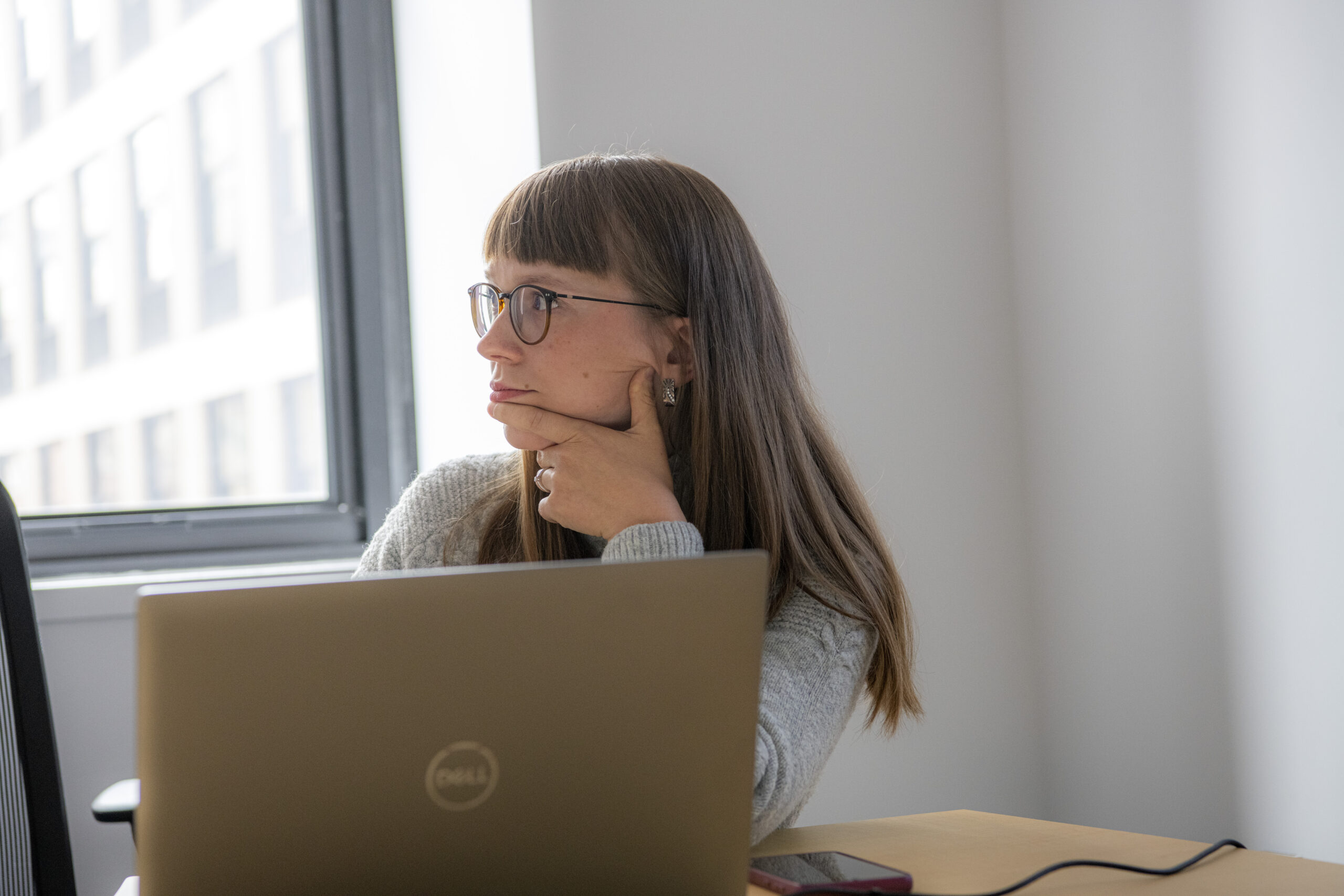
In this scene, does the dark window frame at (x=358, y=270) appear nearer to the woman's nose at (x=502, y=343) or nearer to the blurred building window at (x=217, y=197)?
the blurred building window at (x=217, y=197)

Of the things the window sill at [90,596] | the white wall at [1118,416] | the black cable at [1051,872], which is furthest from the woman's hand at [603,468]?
the white wall at [1118,416]

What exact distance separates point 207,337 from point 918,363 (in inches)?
51.3

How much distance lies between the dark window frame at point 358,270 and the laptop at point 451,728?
1512 mm

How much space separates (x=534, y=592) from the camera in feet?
1.88

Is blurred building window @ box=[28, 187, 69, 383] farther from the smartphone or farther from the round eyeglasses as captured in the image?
the smartphone

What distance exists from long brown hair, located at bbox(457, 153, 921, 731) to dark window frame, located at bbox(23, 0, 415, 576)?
33.3 inches

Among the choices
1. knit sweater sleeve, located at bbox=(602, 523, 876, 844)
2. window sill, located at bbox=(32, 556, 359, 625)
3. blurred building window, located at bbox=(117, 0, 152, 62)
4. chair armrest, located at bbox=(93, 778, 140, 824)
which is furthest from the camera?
blurred building window, located at bbox=(117, 0, 152, 62)

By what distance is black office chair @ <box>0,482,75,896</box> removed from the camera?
3.72ft

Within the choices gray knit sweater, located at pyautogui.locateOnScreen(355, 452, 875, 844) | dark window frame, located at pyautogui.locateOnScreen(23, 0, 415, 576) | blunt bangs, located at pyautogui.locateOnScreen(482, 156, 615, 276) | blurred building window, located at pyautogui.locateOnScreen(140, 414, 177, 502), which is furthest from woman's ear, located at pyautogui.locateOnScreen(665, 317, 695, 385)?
blurred building window, located at pyautogui.locateOnScreen(140, 414, 177, 502)

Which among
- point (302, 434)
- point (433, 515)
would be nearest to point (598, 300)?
point (433, 515)

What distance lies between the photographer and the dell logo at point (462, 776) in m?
0.57

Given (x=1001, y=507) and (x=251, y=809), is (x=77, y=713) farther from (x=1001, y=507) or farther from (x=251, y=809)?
(x=1001, y=507)

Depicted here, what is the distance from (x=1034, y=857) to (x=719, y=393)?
1.91 ft

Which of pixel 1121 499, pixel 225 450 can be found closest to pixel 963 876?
pixel 1121 499
